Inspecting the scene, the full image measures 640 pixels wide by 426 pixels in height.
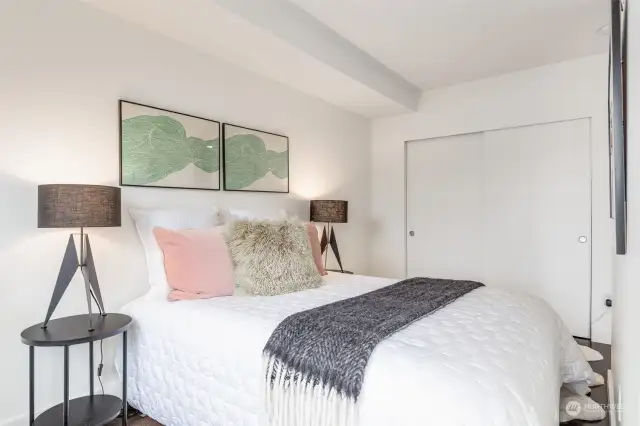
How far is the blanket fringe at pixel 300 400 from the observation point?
1.25m

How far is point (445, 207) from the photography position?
4105 millimetres

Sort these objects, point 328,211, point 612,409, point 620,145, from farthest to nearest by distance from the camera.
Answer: point 328,211 → point 612,409 → point 620,145

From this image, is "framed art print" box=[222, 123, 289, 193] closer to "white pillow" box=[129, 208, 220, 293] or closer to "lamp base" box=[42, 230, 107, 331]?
"white pillow" box=[129, 208, 220, 293]

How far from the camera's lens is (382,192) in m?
4.50

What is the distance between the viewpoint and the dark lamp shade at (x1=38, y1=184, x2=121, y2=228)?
5.36 ft

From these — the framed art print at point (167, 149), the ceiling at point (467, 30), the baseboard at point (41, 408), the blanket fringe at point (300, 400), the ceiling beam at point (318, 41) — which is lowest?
the baseboard at point (41, 408)

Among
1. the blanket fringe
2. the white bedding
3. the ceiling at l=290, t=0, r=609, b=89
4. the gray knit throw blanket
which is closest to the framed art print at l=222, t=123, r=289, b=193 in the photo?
the ceiling at l=290, t=0, r=609, b=89

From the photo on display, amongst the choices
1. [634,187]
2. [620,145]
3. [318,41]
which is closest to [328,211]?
[318,41]

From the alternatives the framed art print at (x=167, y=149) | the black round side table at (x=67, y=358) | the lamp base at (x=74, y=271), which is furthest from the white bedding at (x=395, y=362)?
the framed art print at (x=167, y=149)

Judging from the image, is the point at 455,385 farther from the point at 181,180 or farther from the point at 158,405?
the point at 181,180

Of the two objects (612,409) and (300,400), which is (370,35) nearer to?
(300,400)

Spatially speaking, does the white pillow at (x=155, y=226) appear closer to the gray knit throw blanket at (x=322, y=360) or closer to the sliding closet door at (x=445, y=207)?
the gray knit throw blanket at (x=322, y=360)

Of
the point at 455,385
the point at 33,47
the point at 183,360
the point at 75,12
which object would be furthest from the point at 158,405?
the point at 75,12

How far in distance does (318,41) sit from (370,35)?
17.1 inches
